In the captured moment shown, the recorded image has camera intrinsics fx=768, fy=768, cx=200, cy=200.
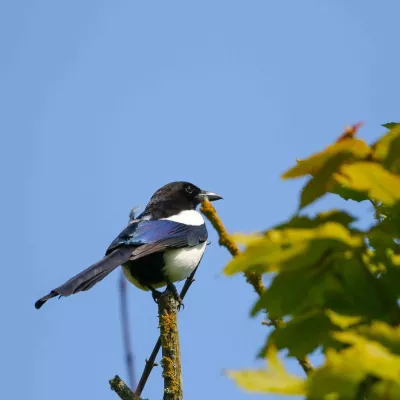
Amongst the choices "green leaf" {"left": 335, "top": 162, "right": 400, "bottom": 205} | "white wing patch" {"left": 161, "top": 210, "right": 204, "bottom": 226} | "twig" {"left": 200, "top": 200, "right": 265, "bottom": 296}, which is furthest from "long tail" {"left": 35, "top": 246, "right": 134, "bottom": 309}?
"green leaf" {"left": 335, "top": 162, "right": 400, "bottom": 205}

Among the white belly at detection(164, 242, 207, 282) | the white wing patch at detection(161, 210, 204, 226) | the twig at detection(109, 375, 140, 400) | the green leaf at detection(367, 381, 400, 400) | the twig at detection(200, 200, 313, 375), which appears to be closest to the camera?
the green leaf at detection(367, 381, 400, 400)

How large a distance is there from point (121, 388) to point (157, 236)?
3.66 meters

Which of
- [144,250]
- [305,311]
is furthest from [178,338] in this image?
[144,250]

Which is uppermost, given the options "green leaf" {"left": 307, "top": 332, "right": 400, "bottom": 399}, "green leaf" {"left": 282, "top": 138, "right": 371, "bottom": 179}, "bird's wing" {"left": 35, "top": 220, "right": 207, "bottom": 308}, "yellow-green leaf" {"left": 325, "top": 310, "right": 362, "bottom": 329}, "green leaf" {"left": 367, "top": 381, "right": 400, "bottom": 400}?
"bird's wing" {"left": 35, "top": 220, "right": 207, "bottom": 308}

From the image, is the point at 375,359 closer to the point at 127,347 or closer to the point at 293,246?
the point at 293,246

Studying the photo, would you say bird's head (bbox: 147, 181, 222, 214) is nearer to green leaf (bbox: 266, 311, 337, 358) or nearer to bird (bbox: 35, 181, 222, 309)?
bird (bbox: 35, 181, 222, 309)

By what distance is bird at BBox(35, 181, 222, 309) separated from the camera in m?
5.56

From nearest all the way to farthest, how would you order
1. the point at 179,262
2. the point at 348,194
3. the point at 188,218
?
the point at 348,194, the point at 179,262, the point at 188,218

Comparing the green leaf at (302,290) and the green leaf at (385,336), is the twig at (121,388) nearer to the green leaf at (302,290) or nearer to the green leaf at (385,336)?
the green leaf at (302,290)

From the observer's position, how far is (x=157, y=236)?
229 inches

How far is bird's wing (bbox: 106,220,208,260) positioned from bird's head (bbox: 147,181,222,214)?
1.44 ft

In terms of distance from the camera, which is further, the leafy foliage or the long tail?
the long tail

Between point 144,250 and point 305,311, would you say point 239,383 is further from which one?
point 144,250

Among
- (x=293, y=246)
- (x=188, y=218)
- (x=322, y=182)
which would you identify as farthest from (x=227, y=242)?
(x=188, y=218)
